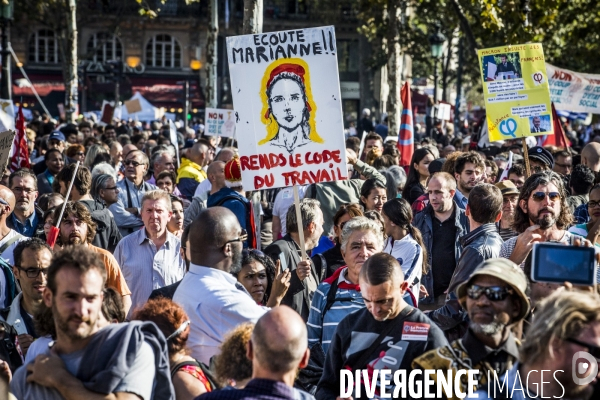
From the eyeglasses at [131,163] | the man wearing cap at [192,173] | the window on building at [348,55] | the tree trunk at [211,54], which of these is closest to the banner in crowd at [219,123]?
the tree trunk at [211,54]

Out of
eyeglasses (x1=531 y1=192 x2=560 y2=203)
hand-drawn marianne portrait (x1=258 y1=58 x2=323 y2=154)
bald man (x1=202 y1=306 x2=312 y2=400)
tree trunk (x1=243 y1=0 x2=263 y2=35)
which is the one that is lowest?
bald man (x1=202 y1=306 x2=312 y2=400)

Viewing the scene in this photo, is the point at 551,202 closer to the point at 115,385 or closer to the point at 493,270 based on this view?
the point at 493,270

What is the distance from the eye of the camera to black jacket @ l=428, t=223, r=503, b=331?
208 inches

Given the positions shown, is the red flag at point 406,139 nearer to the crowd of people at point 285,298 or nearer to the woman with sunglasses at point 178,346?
the crowd of people at point 285,298

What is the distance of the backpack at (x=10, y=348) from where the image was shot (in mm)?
4906

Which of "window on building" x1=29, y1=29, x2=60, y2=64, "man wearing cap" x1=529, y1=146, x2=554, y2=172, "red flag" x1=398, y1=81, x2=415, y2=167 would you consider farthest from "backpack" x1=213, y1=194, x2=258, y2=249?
"window on building" x1=29, y1=29, x2=60, y2=64

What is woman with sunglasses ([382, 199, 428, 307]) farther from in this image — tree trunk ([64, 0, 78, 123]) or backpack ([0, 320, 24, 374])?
tree trunk ([64, 0, 78, 123])

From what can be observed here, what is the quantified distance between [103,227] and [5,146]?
109 cm

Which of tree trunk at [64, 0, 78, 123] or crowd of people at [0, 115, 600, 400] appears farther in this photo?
tree trunk at [64, 0, 78, 123]

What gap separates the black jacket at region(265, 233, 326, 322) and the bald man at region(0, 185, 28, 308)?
5.75 feet

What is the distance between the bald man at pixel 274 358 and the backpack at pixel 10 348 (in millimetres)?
1642

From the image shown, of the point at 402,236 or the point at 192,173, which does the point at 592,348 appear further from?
the point at 192,173

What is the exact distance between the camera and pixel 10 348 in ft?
16.3

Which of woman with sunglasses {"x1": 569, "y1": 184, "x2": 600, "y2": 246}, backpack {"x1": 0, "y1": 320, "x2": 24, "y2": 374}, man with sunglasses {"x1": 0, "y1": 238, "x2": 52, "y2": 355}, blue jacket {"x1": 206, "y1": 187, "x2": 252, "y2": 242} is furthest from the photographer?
blue jacket {"x1": 206, "y1": 187, "x2": 252, "y2": 242}
